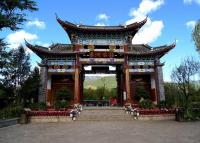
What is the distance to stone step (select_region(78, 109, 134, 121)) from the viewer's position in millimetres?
21128

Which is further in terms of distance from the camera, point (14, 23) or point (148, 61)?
point (148, 61)

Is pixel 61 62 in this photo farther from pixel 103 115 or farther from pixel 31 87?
pixel 103 115

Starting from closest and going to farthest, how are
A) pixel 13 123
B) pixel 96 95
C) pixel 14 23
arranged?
pixel 14 23
pixel 13 123
pixel 96 95

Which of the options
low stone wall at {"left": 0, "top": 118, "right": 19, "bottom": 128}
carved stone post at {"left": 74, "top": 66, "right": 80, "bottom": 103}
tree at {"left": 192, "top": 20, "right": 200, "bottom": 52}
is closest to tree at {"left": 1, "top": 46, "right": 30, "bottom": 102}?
carved stone post at {"left": 74, "top": 66, "right": 80, "bottom": 103}

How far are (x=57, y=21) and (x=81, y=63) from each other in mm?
5341

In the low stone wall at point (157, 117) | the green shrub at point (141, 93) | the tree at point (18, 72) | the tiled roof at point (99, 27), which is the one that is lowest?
the low stone wall at point (157, 117)

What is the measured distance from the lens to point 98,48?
29.0 meters

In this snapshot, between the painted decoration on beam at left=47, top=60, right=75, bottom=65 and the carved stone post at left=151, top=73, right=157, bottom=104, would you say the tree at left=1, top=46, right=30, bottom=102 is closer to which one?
the painted decoration on beam at left=47, top=60, right=75, bottom=65

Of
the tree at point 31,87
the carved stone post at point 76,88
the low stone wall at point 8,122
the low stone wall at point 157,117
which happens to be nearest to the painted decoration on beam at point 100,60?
the carved stone post at point 76,88

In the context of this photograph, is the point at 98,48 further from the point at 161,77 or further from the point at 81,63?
the point at 161,77

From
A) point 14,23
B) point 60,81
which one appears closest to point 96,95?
point 60,81

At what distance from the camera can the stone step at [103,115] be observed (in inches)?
832

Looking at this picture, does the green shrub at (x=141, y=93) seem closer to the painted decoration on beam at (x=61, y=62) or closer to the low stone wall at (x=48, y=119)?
the painted decoration on beam at (x=61, y=62)

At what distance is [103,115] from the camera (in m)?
21.9
